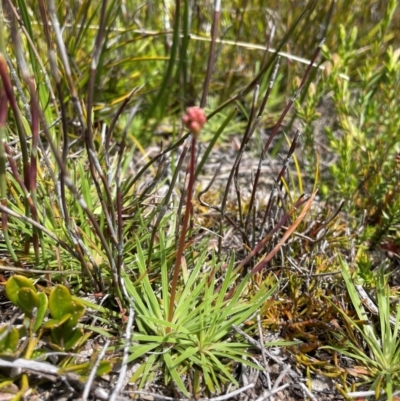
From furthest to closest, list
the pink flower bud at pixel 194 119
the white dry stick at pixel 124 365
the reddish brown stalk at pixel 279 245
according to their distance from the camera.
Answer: the reddish brown stalk at pixel 279 245, the white dry stick at pixel 124 365, the pink flower bud at pixel 194 119

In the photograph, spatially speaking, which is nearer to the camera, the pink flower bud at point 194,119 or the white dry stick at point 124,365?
the pink flower bud at point 194,119

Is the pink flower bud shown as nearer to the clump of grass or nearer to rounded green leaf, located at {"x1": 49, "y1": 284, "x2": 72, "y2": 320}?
the clump of grass

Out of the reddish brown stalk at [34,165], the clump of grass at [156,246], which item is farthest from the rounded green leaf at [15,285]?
the reddish brown stalk at [34,165]

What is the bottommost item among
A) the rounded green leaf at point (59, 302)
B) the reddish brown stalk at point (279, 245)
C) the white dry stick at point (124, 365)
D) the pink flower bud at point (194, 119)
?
the white dry stick at point (124, 365)

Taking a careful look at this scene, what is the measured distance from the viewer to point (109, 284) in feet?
3.55

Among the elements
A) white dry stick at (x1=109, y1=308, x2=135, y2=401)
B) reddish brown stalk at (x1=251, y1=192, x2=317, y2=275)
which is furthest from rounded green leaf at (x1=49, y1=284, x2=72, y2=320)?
reddish brown stalk at (x1=251, y1=192, x2=317, y2=275)

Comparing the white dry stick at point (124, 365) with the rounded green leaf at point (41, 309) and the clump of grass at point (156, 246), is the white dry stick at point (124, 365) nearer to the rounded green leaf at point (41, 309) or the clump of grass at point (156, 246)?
the clump of grass at point (156, 246)

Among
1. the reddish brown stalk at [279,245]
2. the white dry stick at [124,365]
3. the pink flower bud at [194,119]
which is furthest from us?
the reddish brown stalk at [279,245]

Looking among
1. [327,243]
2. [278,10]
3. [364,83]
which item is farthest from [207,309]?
[278,10]

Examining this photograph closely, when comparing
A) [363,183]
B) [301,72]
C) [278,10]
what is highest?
[278,10]

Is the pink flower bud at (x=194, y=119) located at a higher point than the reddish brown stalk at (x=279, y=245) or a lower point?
higher

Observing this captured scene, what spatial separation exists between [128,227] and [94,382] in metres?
0.39

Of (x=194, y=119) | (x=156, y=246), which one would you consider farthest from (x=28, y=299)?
(x=194, y=119)

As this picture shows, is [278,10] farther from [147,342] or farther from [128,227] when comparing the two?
[147,342]
